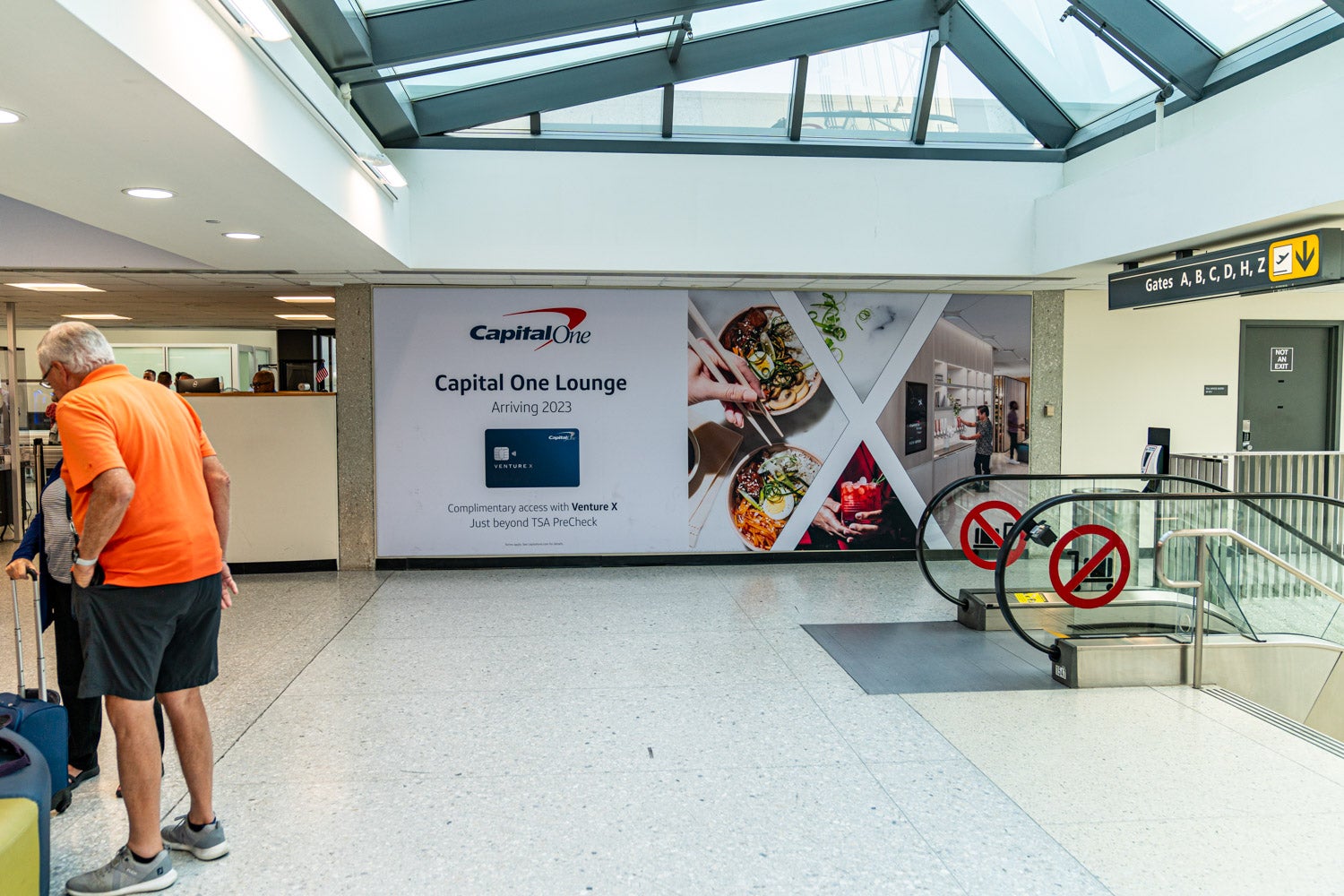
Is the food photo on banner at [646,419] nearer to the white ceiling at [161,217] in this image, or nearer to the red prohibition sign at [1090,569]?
the white ceiling at [161,217]

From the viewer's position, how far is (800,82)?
22.8 feet

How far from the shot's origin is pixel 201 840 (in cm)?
281

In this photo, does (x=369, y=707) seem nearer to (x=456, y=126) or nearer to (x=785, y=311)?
(x=456, y=126)

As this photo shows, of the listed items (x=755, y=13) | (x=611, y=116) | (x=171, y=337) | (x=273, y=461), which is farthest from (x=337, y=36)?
(x=171, y=337)

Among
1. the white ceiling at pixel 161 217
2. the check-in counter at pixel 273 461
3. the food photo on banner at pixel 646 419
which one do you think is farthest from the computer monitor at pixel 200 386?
the food photo on banner at pixel 646 419

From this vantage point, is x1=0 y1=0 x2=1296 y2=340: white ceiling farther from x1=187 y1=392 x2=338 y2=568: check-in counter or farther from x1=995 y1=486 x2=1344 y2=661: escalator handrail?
x1=995 y1=486 x2=1344 y2=661: escalator handrail

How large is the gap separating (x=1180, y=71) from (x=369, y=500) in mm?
6778

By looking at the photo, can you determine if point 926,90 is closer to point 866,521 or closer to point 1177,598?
point 866,521

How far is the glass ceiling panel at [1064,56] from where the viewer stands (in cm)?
624

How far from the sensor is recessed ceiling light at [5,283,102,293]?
7.06 m

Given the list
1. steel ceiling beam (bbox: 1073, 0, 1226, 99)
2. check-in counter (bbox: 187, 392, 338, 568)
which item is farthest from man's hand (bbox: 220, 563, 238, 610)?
steel ceiling beam (bbox: 1073, 0, 1226, 99)

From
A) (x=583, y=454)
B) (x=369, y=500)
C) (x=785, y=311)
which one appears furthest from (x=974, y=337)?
(x=369, y=500)

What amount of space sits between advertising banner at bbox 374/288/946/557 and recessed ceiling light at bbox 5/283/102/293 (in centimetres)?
235

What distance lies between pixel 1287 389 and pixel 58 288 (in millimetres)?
10665
